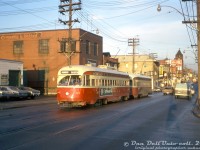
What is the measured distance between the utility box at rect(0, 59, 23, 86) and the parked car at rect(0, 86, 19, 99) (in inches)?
277

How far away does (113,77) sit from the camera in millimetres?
34406

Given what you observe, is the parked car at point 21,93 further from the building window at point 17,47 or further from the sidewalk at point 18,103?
the building window at point 17,47

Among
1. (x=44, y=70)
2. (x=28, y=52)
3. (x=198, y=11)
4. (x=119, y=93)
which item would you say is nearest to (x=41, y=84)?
(x=44, y=70)

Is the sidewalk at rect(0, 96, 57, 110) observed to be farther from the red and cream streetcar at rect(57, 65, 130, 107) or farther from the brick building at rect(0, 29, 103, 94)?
the brick building at rect(0, 29, 103, 94)

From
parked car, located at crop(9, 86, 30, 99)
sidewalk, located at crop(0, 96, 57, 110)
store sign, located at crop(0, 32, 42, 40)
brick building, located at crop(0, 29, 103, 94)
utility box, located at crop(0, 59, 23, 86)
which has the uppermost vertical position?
store sign, located at crop(0, 32, 42, 40)

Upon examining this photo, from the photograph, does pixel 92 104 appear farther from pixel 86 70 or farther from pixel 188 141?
pixel 188 141

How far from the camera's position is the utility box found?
4697 cm

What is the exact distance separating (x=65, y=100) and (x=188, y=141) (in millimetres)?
15001

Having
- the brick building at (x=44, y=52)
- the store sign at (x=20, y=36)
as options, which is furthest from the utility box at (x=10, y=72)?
the store sign at (x=20, y=36)

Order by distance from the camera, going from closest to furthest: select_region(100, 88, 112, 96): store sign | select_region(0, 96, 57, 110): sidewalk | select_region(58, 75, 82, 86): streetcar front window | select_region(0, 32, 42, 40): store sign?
select_region(58, 75, 82, 86): streetcar front window → select_region(0, 96, 57, 110): sidewalk → select_region(100, 88, 112, 96): store sign → select_region(0, 32, 42, 40): store sign

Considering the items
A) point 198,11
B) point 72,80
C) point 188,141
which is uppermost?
point 198,11

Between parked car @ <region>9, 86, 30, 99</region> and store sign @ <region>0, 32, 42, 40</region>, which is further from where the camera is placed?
store sign @ <region>0, 32, 42, 40</region>

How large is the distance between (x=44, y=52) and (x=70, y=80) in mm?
38515

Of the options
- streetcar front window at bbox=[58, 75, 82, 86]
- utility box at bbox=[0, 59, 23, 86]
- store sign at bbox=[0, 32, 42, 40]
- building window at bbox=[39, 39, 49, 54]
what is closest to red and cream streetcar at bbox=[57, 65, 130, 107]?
streetcar front window at bbox=[58, 75, 82, 86]
